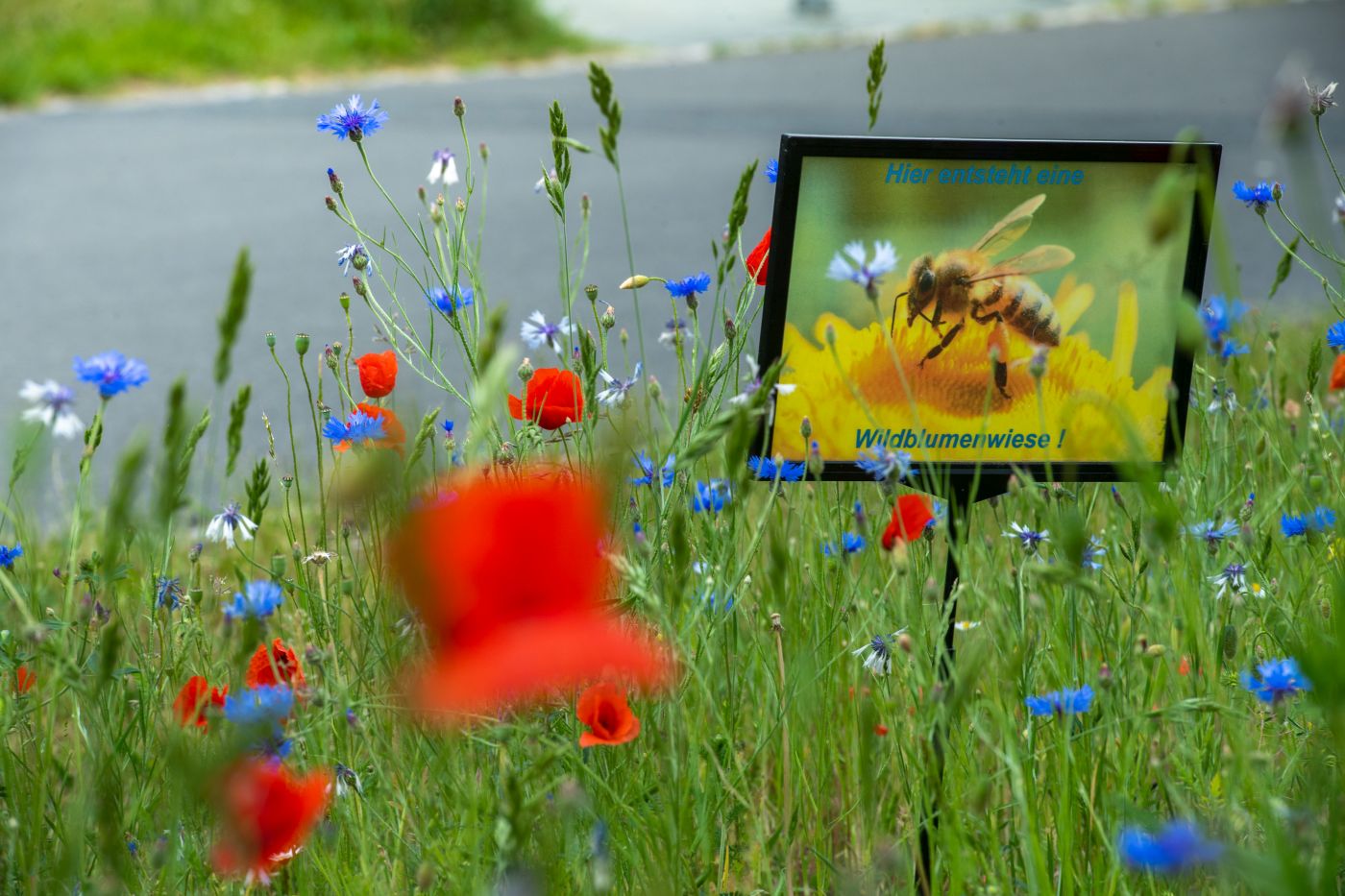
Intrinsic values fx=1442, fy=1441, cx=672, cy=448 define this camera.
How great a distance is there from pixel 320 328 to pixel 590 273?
0.99m

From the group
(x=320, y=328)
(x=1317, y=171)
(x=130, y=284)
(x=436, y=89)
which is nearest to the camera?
(x=320, y=328)

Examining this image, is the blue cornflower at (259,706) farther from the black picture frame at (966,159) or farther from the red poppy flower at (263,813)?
the black picture frame at (966,159)

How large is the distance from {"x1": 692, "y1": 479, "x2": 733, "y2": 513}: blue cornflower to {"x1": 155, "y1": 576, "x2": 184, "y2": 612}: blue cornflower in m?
0.56

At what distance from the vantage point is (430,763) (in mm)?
1364

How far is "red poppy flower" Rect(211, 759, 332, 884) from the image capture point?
2.50 ft

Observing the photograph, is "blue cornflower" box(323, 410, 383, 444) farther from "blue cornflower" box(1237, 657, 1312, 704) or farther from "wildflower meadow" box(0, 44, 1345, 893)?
"blue cornflower" box(1237, 657, 1312, 704)

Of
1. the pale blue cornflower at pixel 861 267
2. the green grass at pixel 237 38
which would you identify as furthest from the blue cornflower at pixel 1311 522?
the green grass at pixel 237 38

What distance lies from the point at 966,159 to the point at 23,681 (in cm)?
113

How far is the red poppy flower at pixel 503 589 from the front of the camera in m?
0.51

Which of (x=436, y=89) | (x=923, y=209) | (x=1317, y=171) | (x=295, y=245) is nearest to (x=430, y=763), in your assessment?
(x=923, y=209)

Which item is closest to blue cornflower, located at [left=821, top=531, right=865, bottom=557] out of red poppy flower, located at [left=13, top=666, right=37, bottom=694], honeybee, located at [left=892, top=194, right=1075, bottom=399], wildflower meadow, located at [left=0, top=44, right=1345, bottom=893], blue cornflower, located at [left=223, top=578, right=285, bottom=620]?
wildflower meadow, located at [left=0, top=44, right=1345, bottom=893]

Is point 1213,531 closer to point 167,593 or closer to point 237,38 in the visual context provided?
point 167,593

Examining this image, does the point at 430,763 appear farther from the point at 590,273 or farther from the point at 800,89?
the point at 800,89

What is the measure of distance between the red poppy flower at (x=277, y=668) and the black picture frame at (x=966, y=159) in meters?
0.48
